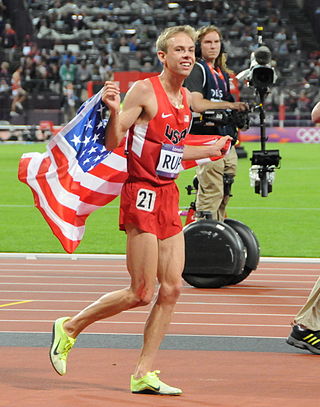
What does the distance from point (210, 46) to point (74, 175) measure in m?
4.10

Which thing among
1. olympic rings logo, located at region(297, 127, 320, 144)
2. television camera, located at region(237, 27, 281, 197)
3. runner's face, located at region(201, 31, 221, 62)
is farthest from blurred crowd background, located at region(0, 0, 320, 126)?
television camera, located at region(237, 27, 281, 197)

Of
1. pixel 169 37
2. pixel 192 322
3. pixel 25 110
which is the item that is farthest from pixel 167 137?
pixel 25 110

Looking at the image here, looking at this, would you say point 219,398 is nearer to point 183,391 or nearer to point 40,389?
point 183,391

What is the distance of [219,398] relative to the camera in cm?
593

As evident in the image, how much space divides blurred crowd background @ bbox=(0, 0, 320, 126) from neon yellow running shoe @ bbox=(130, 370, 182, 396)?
37541 millimetres

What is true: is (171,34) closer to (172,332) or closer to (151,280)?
(151,280)

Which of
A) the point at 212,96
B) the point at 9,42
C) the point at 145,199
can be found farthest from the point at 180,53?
the point at 9,42

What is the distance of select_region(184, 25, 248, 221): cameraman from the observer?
10820 mm

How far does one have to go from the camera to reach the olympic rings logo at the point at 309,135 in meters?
43.5

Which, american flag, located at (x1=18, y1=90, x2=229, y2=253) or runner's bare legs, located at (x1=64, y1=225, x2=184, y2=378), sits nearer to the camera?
runner's bare legs, located at (x1=64, y1=225, x2=184, y2=378)

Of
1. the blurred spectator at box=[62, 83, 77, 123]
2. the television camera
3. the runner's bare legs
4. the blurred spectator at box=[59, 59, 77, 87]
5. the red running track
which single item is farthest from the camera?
the blurred spectator at box=[59, 59, 77, 87]

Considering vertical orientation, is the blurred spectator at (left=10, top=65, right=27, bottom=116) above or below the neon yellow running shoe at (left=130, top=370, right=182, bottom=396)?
below

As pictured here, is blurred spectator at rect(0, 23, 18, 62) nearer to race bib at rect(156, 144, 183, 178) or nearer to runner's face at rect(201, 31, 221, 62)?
runner's face at rect(201, 31, 221, 62)

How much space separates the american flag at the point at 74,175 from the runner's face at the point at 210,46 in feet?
11.5
